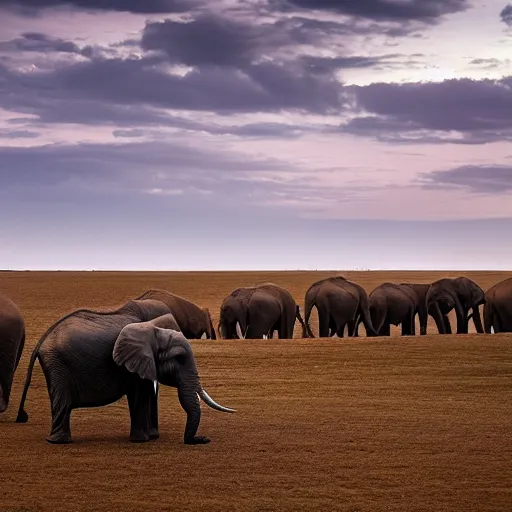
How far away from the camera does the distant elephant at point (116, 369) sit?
14062mm

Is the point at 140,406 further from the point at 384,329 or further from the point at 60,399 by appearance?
the point at 384,329

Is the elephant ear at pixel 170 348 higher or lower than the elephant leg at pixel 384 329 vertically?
higher

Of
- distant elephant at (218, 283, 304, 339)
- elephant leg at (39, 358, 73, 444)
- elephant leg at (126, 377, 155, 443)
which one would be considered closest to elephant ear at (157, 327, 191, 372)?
elephant leg at (126, 377, 155, 443)

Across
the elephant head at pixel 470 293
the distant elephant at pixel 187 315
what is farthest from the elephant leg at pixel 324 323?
the elephant head at pixel 470 293

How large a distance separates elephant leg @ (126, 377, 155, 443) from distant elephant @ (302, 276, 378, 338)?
18228 millimetres

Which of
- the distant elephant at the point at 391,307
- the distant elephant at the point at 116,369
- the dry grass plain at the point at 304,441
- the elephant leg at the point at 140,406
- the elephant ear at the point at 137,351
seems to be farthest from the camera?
the distant elephant at the point at 391,307

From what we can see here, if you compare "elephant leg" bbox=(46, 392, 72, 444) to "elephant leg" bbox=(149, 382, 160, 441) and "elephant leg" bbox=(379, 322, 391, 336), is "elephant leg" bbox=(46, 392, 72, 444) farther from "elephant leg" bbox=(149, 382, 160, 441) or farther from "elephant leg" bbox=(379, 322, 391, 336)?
"elephant leg" bbox=(379, 322, 391, 336)

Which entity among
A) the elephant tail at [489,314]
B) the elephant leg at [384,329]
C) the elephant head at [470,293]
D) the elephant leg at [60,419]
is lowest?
the elephant leg at [60,419]

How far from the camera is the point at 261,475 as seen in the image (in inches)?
484

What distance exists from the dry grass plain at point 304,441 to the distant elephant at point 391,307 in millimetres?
9950

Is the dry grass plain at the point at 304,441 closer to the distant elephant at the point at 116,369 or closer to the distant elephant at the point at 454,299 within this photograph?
the distant elephant at the point at 116,369

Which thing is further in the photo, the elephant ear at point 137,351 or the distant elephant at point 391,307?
the distant elephant at point 391,307

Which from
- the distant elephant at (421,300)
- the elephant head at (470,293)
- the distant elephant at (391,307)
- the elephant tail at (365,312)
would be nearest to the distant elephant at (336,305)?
the elephant tail at (365,312)

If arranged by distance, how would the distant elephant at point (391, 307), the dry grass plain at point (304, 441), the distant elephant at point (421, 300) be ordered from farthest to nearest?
the distant elephant at point (421, 300) → the distant elephant at point (391, 307) → the dry grass plain at point (304, 441)
